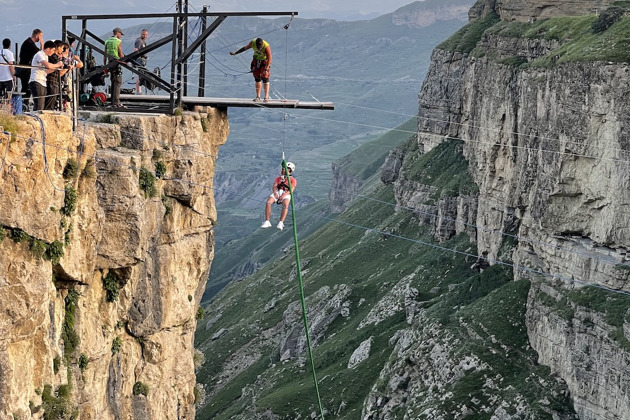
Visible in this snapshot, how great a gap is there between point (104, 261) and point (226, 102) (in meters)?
10.4

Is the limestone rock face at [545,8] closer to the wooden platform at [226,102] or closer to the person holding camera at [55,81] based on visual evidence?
the wooden platform at [226,102]

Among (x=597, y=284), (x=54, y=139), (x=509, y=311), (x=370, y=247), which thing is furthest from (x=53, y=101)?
(x=370, y=247)

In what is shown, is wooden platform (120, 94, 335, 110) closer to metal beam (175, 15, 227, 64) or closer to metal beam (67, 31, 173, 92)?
metal beam (67, 31, 173, 92)

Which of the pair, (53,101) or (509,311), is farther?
(509,311)

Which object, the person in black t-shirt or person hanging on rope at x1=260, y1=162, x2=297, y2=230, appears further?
person hanging on rope at x1=260, y1=162, x2=297, y2=230

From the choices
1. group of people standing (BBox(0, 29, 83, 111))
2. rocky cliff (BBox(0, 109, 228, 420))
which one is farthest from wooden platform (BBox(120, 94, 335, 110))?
group of people standing (BBox(0, 29, 83, 111))

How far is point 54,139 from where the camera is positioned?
33.1 meters

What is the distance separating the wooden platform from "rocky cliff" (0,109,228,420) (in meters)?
0.86

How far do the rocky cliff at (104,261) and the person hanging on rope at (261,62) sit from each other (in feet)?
9.02

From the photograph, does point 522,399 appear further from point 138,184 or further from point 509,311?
point 138,184

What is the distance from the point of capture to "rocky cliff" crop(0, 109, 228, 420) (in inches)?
1243

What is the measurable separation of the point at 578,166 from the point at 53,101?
61590 mm

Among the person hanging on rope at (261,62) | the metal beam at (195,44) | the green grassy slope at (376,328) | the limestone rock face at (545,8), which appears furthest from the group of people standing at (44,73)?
the limestone rock face at (545,8)

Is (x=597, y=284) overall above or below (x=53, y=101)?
below
